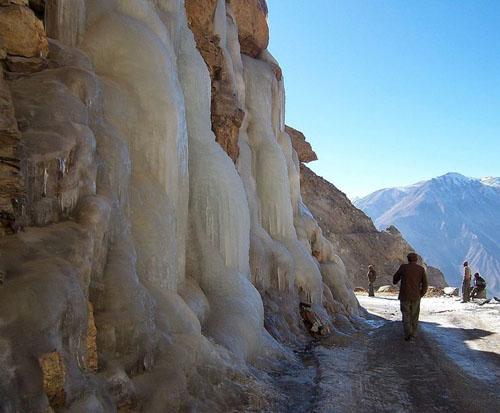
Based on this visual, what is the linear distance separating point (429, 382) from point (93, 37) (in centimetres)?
612

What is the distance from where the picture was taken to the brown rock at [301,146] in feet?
110

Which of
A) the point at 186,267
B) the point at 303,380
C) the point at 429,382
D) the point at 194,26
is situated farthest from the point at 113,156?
the point at 194,26

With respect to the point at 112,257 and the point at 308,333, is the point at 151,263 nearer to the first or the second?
the point at 112,257

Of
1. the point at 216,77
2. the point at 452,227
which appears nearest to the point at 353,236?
the point at 216,77

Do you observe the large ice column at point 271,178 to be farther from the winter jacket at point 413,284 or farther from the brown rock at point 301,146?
the brown rock at point 301,146

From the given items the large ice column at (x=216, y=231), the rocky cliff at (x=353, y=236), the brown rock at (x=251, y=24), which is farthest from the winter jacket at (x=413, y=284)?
the rocky cliff at (x=353, y=236)

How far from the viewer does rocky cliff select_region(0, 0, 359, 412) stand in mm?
3561

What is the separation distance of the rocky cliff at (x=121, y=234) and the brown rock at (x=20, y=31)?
1 cm

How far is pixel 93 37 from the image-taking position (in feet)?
22.8

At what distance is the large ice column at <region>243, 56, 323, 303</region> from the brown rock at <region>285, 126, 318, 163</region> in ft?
57.1

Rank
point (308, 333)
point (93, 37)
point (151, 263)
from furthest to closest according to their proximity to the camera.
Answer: point (308, 333)
point (93, 37)
point (151, 263)

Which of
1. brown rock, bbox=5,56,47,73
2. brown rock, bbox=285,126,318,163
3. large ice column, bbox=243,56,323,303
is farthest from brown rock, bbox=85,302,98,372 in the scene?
brown rock, bbox=285,126,318,163

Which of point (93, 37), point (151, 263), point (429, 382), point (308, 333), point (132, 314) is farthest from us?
point (308, 333)

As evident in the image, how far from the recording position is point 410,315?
9.56 meters
